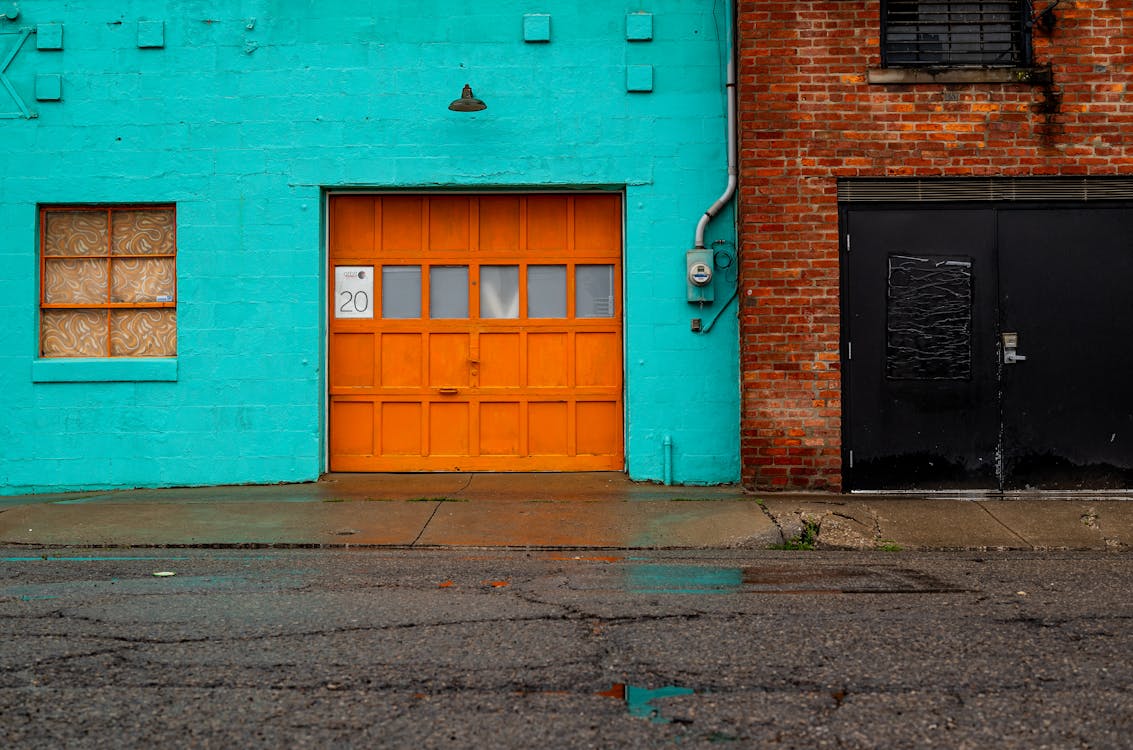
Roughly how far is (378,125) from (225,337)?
2405mm

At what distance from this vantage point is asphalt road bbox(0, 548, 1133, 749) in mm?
3816

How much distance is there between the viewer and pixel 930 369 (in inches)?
392

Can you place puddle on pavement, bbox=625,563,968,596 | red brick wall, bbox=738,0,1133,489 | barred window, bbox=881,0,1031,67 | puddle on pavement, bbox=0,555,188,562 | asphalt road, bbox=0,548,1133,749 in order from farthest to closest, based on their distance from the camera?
1. barred window, bbox=881,0,1031,67
2. red brick wall, bbox=738,0,1133,489
3. puddle on pavement, bbox=0,555,188,562
4. puddle on pavement, bbox=625,563,968,596
5. asphalt road, bbox=0,548,1133,749

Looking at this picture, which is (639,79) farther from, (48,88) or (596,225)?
(48,88)

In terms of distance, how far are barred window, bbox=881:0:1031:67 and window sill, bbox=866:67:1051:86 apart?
163 millimetres

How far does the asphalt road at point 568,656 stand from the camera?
3816 mm

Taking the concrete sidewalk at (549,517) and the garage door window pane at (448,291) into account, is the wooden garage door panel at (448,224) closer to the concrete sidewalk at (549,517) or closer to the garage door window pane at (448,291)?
the garage door window pane at (448,291)

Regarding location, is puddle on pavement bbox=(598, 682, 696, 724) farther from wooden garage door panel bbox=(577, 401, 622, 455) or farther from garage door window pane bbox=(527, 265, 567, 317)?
garage door window pane bbox=(527, 265, 567, 317)

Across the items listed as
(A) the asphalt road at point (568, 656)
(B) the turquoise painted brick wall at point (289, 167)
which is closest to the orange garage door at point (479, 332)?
(B) the turquoise painted brick wall at point (289, 167)

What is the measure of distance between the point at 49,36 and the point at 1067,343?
31.2ft

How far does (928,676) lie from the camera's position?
4387 mm

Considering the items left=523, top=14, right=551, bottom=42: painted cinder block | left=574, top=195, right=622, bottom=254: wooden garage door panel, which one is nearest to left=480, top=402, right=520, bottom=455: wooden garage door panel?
left=574, top=195, right=622, bottom=254: wooden garage door panel

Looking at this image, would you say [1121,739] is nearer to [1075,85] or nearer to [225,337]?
[1075,85]

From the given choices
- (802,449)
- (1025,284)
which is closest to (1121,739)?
(802,449)
